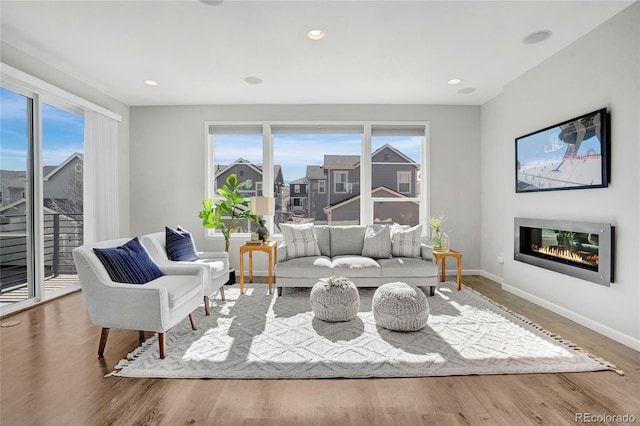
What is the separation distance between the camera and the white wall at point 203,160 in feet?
17.0

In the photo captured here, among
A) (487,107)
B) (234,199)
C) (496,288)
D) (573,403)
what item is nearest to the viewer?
(573,403)

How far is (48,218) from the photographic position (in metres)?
3.93

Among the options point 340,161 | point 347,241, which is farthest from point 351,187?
point 347,241

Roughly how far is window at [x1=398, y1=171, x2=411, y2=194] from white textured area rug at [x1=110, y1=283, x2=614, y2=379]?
94.5 inches

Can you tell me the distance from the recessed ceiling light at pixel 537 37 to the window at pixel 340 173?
2.16m

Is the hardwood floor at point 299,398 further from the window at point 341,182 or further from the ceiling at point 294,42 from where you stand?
the window at point 341,182

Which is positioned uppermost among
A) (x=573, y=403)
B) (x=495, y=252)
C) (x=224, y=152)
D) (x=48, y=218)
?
(x=224, y=152)

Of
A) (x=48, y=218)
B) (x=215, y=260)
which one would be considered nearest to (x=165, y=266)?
(x=215, y=260)

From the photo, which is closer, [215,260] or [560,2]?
[560,2]

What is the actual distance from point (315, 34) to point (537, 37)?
210 centimetres

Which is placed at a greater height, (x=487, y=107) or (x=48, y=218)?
(x=487, y=107)

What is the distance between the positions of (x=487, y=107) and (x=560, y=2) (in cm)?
256

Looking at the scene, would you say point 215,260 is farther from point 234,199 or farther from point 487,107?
point 487,107

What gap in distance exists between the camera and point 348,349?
8.11ft
